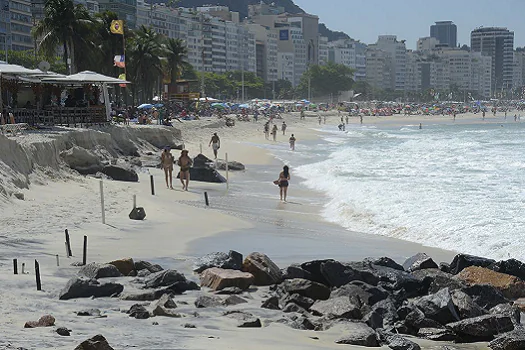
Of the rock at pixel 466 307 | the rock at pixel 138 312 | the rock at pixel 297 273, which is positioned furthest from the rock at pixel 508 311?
the rock at pixel 138 312

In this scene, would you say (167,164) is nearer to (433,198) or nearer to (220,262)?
(433,198)

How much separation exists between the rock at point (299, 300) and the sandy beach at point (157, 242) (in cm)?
40

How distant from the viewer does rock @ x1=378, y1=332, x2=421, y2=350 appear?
8266 mm

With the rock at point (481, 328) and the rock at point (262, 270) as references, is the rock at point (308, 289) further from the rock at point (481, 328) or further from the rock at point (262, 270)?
the rock at point (481, 328)

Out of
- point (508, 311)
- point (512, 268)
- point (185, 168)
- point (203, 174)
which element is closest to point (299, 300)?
point (508, 311)

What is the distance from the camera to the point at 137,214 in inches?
660

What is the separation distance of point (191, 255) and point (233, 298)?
354 cm

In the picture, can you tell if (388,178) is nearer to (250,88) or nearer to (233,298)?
(233,298)

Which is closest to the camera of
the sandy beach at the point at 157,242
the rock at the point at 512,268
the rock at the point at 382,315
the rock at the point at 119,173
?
the sandy beach at the point at 157,242

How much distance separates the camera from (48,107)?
30906 mm

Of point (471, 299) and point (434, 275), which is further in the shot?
point (434, 275)

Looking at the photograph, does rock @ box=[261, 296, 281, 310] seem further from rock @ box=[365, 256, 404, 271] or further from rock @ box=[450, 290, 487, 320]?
rock @ box=[365, 256, 404, 271]

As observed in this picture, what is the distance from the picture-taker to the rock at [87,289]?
9.61 m

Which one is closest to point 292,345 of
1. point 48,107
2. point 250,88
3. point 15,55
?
point 48,107
